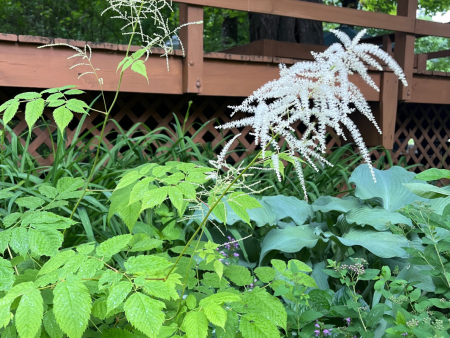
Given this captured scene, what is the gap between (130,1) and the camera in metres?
1.25

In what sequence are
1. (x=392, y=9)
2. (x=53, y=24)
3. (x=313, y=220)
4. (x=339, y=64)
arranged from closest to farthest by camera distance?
(x=339, y=64) → (x=313, y=220) → (x=53, y=24) → (x=392, y=9)

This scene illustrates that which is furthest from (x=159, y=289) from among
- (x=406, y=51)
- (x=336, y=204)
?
(x=406, y=51)

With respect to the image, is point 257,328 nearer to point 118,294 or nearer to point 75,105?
point 118,294

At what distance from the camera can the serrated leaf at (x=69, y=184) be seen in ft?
4.51

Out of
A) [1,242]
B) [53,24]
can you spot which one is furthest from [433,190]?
[53,24]

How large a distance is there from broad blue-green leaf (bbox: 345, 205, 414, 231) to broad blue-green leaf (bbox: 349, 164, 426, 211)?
16 cm

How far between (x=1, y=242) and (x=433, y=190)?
1562 mm

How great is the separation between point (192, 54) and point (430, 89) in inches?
107

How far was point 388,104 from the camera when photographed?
3939 mm

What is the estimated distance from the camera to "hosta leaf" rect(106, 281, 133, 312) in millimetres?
812

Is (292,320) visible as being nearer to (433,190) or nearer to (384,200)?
(433,190)

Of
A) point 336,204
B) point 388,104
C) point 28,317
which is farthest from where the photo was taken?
point 388,104

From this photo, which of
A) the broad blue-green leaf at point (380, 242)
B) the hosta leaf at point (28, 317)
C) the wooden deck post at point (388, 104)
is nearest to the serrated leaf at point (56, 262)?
the hosta leaf at point (28, 317)

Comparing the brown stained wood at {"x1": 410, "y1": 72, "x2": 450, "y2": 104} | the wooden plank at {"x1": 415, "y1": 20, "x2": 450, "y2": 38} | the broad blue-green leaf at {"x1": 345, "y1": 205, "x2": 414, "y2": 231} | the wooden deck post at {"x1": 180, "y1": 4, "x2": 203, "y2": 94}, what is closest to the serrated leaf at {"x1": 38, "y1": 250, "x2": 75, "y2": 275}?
the broad blue-green leaf at {"x1": 345, "y1": 205, "x2": 414, "y2": 231}
